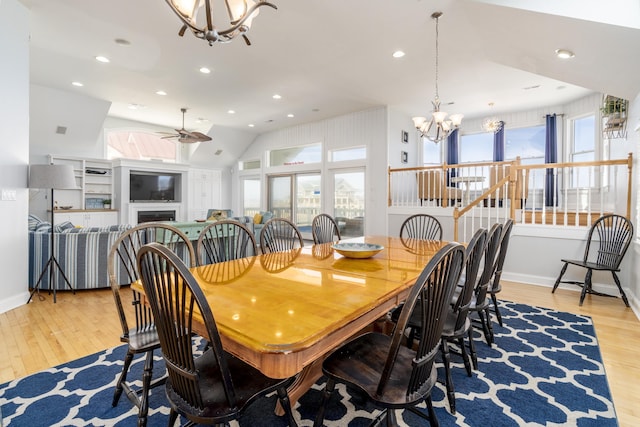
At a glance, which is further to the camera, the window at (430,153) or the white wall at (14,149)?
the window at (430,153)

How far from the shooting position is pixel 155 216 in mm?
8070

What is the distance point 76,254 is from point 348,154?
5262mm

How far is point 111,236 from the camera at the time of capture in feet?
12.3

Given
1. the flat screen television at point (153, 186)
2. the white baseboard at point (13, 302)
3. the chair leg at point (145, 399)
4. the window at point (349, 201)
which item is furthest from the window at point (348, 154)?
the chair leg at point (145, 399)

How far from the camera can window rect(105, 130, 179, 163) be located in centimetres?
777

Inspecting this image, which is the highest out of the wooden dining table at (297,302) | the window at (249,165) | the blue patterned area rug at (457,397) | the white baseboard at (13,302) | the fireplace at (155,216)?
the window at (249,165)

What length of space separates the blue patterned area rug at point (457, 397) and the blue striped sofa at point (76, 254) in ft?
6.09

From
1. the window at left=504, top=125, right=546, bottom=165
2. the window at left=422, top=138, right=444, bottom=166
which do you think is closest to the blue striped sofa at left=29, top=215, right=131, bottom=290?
the window at left=422, top=138, right=444, bottom=166

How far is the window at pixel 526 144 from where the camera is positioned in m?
6.82

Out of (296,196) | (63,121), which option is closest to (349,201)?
(296,196)

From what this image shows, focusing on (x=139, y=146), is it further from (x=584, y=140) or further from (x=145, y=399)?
(x=584, y=140)

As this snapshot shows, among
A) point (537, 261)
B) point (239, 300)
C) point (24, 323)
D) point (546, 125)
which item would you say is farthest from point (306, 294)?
point (546, 125)

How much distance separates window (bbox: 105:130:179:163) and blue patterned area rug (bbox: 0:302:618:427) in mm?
7028

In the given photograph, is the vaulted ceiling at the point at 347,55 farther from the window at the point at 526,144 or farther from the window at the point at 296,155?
the window at the point at 296,155
